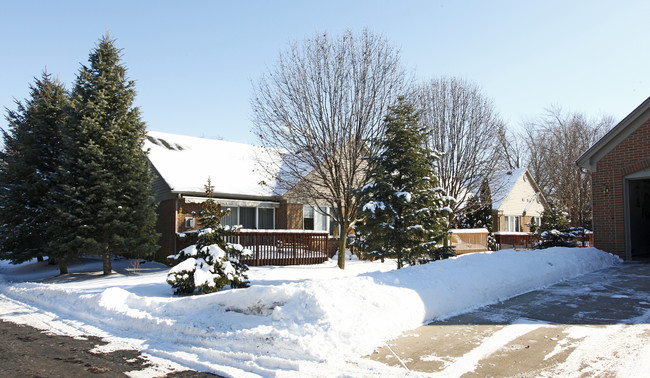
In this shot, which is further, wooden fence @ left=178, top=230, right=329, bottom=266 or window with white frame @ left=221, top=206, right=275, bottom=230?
window with white frame @ left=221, top=206, right=275, bottom=230

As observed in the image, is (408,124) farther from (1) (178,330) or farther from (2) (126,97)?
(2) (126,97)

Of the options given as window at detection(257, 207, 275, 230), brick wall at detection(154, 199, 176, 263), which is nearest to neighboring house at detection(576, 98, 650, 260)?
window at detection(257, 207, 275, 230)

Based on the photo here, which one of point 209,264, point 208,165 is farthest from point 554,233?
point 208,165

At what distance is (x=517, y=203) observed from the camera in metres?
35.9

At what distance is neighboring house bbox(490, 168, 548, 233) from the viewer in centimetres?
3347

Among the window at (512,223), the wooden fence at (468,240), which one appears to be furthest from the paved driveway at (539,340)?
the window at (512,223)

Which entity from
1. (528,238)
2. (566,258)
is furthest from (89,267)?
(528,238)

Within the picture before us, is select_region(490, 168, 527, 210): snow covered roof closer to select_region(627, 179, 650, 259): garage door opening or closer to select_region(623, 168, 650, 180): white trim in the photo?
select_region(627, 179, 650, 259): garage door opening

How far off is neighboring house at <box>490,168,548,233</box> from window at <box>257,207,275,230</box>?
18.5 meters

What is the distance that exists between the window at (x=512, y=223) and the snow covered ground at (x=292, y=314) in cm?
2517

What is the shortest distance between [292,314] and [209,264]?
4.07 meters

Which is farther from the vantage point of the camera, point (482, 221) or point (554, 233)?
point (482, 221)

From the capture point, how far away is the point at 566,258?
12.1 m

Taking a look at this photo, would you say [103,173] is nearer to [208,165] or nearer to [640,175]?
[208,165]
